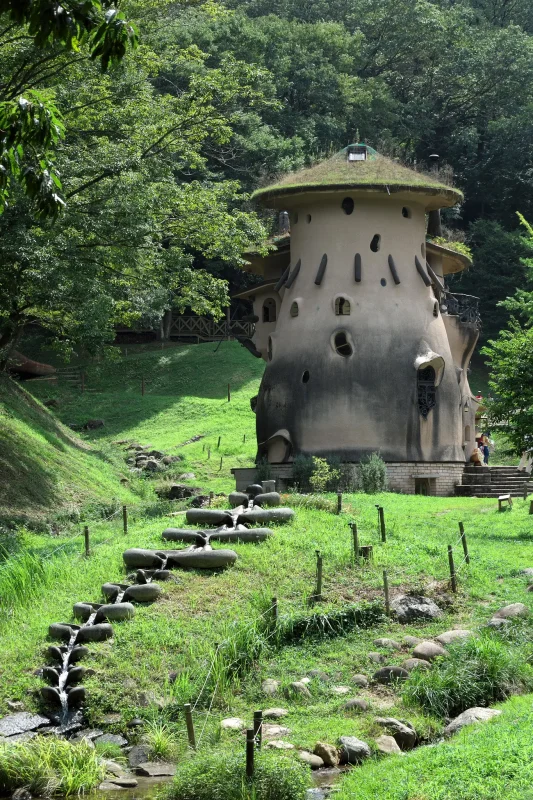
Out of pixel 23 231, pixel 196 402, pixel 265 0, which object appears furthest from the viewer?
pixel 265 0

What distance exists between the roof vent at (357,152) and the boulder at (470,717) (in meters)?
25.3

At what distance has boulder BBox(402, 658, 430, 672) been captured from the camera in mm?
14969

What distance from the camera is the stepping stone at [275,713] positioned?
14.0m

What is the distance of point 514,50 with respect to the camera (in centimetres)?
6719

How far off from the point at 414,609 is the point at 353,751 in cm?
494

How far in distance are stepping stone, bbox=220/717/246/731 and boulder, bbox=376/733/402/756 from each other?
1584mm

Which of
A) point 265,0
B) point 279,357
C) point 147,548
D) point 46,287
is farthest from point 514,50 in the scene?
point 147,548

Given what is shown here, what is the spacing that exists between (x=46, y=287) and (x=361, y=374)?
11.7 meters

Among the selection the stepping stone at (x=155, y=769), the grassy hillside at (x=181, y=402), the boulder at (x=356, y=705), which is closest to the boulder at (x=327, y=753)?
the boulder at (x=356, y=705)

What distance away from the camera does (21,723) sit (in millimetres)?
13977

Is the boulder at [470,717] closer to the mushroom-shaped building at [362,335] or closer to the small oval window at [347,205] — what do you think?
the mushroom-shaped building at [362,335]

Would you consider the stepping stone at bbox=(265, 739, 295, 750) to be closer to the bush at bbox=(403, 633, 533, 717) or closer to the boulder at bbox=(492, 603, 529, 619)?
the bush at bbox=(403, 633, 533, 717)

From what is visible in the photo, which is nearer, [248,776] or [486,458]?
[248,776]

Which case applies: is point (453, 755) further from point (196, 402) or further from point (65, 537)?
point (196, 402)
